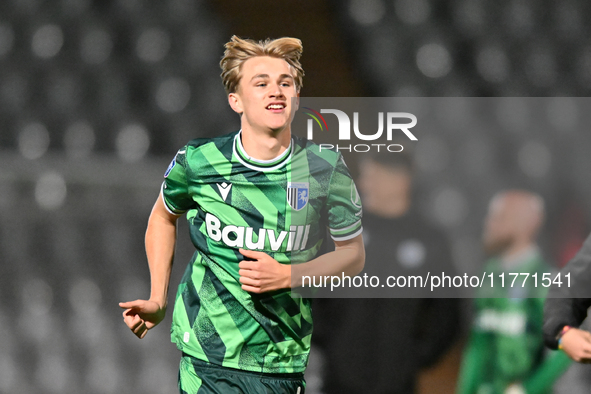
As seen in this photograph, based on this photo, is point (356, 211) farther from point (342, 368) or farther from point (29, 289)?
point (29, 289)

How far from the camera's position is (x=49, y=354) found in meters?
2.46

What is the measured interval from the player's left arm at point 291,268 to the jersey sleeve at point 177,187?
0.27 meters

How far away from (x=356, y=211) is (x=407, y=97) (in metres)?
0.69

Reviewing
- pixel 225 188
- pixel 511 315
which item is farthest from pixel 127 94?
pixel 511 315

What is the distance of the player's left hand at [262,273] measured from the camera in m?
1.42

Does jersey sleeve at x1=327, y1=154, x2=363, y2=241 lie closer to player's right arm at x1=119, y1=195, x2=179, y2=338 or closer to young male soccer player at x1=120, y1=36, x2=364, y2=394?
young male soccer player at x1=120, y1=36, x2=364, y2=394

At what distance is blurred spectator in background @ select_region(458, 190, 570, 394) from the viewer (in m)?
1.78

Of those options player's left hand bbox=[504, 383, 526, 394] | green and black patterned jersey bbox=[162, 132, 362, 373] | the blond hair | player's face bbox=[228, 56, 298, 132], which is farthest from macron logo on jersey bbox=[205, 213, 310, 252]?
player's left hand bbox=[504, 383, 526, 394]

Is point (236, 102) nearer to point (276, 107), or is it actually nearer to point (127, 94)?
point (276, 107)

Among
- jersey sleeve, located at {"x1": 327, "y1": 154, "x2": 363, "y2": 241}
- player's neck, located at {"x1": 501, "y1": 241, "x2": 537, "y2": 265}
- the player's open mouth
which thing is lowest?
player's neck, located at {"x1": 501, "y1": 241, "x2": 537, "y2": 265}

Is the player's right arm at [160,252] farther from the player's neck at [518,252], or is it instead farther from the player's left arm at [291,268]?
the player's neck at [518,252]

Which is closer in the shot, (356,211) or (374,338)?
(356,211)

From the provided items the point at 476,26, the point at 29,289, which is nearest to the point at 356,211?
the point at 476,26

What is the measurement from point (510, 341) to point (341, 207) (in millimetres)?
790
